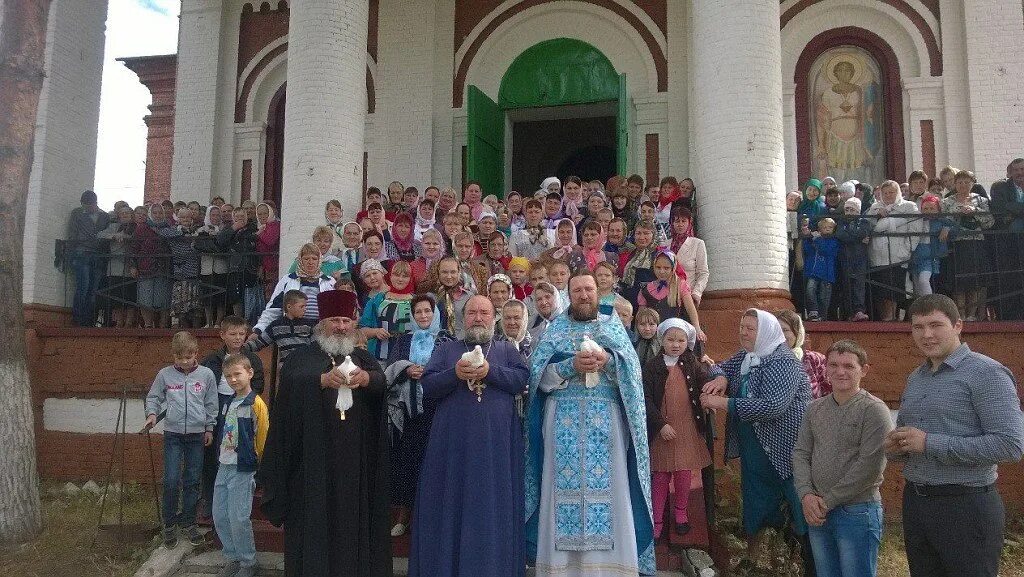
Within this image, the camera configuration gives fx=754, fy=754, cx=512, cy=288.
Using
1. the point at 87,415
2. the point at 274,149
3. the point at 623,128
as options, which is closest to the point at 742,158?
the point at 623,128

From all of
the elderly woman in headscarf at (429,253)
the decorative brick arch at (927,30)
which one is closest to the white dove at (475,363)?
the elderly woman in headscarf at (429,253)

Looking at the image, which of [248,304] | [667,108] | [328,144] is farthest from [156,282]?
[667,108]

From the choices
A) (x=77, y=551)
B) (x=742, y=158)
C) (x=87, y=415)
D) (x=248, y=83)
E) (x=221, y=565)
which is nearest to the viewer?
(x=221, y=565)

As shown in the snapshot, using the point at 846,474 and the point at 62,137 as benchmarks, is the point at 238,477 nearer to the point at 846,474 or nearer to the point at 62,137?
the point at 846,474

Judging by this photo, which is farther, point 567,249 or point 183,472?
point 567,249

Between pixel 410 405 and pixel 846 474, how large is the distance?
8.30 ft

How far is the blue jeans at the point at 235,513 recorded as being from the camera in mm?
4992

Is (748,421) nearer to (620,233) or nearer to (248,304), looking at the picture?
(620,233)

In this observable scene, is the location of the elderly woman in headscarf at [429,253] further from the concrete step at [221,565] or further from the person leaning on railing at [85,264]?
the person leaning on railing at [85,264]

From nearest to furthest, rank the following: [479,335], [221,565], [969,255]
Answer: [479,335]
[221,565]
[969,255]

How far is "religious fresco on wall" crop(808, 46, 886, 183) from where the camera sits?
10.3 metres

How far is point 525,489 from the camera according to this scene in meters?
4.31

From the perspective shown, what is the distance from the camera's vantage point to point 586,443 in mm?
4172

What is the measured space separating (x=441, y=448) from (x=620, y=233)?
350cm
